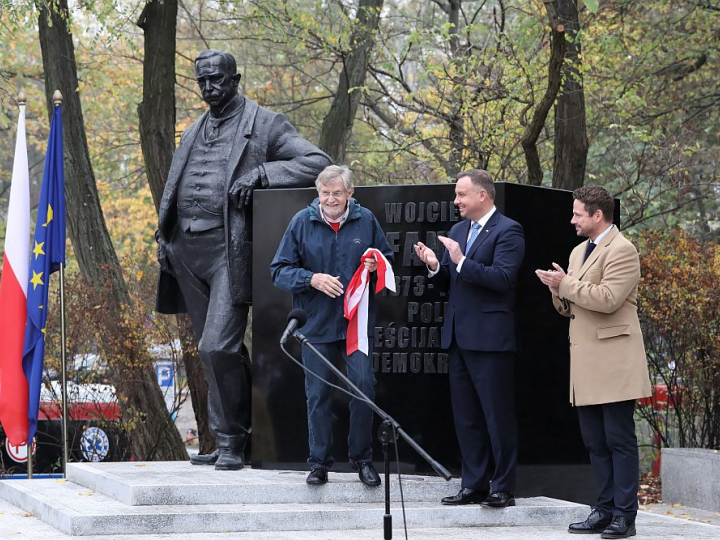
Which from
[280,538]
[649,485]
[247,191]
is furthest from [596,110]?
[280,538]

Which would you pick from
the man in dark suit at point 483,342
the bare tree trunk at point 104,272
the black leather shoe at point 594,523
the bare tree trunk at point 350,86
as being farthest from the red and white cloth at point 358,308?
the bare tree trunk at point 350,86

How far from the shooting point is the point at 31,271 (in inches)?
389

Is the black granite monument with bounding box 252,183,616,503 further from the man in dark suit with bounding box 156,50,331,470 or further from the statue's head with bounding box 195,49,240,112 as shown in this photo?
the statue's head with bounding box 195,49,240,112

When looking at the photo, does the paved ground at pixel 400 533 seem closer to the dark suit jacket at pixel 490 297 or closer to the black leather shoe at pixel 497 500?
the black leather shoe at pixel 497 500

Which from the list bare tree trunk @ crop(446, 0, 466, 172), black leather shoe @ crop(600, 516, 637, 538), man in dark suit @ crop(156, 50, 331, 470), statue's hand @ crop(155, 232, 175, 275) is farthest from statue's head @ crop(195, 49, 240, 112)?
bare tree trunk @ crop(446, 0, 466, 172)

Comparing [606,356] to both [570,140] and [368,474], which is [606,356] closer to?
[368,474]

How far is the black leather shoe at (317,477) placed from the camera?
25.0ft

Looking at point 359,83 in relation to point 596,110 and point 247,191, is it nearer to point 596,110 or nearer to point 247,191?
point 596,110

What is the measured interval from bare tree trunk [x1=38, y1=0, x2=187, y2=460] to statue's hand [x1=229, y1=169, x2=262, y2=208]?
4761mm

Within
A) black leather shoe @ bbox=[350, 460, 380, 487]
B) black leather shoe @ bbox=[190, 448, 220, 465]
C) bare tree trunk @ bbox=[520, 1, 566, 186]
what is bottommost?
black leather shoe @ bbox=[190, 448, 220, 465]

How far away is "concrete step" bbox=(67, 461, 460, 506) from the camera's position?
7.38 m

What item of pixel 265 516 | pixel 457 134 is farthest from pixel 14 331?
pixel 457 134

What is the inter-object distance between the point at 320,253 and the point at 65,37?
728 cm

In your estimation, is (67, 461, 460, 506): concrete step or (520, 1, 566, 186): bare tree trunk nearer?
(67, 461, 460, 506): concrete step
